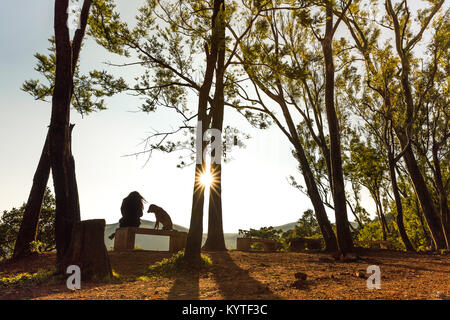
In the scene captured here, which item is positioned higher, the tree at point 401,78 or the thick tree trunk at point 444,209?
the tree at point 401,78

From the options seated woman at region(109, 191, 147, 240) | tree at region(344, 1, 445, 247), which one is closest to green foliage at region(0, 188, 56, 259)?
seated woman at region(109, 191, 147, 240)

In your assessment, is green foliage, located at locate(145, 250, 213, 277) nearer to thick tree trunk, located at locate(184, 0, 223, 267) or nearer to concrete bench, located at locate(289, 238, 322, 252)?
thick tree trunk, located at locate(184, 0, 223, 267)

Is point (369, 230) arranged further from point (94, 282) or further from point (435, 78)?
point (94, 282)

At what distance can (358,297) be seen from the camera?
12.7ft

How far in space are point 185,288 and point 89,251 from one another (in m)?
2.30

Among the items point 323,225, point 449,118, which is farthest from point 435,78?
point 323,225

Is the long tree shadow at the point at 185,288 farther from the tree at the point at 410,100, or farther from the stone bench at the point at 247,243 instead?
the tree at the point at 410,100

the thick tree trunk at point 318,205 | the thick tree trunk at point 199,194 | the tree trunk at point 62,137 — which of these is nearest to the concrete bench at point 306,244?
the thick tree trunk at point 318,205

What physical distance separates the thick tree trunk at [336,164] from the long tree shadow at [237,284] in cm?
416

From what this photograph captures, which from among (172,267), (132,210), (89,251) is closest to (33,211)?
(132,210)

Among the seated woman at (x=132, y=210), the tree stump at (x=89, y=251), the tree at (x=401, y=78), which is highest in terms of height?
the tree at (x=401, y=78)

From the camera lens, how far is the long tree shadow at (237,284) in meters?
4.00

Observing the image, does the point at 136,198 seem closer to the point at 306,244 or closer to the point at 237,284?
the point at 237,284

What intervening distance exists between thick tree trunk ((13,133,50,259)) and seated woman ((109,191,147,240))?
2.47m
